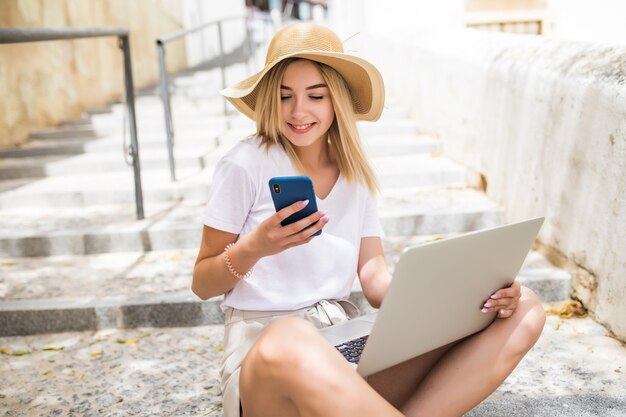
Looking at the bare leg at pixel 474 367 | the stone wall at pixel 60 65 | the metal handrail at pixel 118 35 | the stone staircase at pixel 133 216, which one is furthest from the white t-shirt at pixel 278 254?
the stone wall at pixel 60 65

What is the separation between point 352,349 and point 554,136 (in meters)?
2.06

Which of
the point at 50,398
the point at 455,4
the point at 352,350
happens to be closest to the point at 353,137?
the point at 352,350

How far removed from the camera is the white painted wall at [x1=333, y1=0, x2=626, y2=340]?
115 inches

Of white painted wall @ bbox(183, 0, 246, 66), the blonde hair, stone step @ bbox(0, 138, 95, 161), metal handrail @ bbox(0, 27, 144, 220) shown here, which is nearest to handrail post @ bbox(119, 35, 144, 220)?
metal handrail @ bbox(0, 27, 144, 220)

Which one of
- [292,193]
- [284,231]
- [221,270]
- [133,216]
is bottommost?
[133,216]

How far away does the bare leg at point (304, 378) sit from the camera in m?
1.58

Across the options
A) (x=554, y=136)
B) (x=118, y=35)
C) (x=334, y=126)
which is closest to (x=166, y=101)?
(x=118, y=35)

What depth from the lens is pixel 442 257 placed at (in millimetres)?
1571

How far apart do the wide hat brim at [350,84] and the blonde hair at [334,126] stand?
0.03m

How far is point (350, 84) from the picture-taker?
2260mm

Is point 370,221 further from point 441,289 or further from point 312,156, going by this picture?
point 441,289

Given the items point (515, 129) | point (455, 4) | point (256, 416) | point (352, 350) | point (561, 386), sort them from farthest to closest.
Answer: point (455, 4) < point (515, 129) < point (561, 386) < point (352, 350) < point (256, 416)

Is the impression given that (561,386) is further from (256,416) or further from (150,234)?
(150,234)

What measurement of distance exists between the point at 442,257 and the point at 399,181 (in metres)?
3.60
